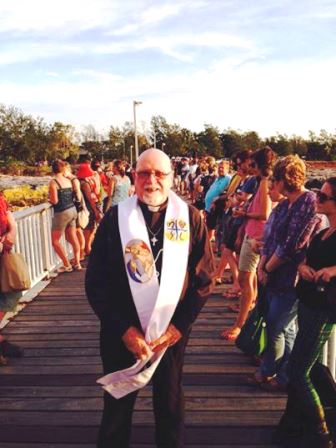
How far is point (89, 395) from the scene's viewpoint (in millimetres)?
3389

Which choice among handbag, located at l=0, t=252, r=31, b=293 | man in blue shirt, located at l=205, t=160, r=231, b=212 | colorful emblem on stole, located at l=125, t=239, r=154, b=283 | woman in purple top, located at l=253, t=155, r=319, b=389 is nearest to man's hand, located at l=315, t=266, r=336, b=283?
woman in purple top, located at l=253, t=155, r=319, b=389

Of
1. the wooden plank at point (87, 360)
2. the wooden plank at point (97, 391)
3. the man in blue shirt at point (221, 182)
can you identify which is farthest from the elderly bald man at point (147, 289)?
the man in blue shirt at point (221, 182)

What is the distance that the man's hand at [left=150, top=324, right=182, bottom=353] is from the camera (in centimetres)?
228

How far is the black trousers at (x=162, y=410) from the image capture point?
7.82 ft

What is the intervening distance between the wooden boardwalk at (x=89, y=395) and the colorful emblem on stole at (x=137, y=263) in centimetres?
122

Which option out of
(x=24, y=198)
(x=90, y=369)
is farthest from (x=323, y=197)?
(x=24, y=198)

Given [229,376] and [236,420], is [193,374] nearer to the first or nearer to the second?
[229,376]

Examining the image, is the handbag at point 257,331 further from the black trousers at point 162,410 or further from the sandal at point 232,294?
the sandal at point 232,294

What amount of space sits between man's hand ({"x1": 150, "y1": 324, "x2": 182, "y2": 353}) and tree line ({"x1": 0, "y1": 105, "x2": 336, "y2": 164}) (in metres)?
41.8

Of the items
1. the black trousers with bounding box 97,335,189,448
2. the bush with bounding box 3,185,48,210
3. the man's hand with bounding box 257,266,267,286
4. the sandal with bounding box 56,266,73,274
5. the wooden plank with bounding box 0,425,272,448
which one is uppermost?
the man's hand with bounding box 257,266,267,286

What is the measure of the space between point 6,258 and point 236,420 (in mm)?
2207

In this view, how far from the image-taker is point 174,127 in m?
54.7

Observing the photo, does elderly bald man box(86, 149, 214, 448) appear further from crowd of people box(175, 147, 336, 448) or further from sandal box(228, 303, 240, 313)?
sandal box(228, 303, 240, 313)

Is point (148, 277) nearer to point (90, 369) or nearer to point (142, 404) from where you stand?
point (142, 404)
